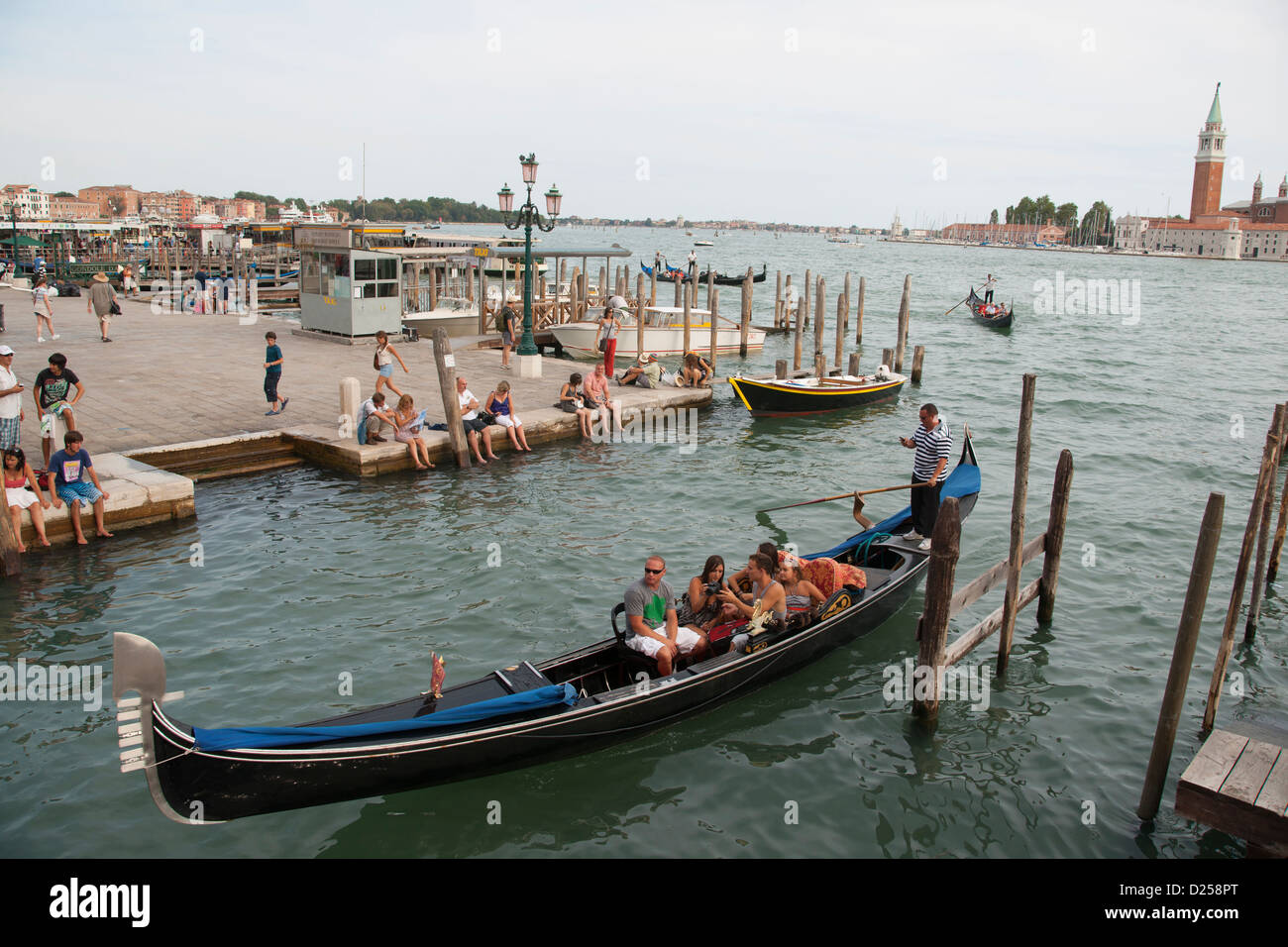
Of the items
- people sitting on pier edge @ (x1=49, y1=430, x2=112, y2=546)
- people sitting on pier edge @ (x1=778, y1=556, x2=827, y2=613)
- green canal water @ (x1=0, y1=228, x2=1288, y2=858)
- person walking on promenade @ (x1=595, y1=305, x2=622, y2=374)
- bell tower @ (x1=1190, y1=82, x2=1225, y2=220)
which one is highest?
bell tower @ (x1=1190, y1=82, x2=1225, y2=220)

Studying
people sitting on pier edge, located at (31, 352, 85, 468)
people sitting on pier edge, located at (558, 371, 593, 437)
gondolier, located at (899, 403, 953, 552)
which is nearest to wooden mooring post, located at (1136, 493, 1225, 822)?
gondolier, located at (899, 403, 953, 552)

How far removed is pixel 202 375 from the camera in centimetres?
1667

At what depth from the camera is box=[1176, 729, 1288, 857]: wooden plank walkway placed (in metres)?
5.40

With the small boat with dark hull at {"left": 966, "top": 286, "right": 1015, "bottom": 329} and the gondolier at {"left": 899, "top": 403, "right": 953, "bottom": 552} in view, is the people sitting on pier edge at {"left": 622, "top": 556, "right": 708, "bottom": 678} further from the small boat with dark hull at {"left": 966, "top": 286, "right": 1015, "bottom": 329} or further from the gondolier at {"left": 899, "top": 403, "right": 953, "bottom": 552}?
the small boat with dark hull at {"left": 966, "top": 286, "right": 1015, "bottom": 329}

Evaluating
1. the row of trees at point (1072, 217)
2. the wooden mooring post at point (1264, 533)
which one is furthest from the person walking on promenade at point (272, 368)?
the row of trees at point (1072, 217)

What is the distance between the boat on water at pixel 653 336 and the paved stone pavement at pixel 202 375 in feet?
11.5

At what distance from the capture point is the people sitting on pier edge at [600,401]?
16.1 metres

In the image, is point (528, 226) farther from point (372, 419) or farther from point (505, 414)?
point (372, 419)

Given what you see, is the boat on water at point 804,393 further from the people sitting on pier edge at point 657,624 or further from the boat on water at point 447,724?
the people sitting on pier edge at point 657,624

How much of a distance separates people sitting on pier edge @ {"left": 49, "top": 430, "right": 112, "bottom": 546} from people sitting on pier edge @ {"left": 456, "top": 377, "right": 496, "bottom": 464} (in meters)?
5.14

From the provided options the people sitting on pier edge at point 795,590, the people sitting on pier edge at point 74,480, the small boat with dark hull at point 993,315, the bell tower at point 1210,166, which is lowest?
the people sitting on pier edge at point 795,590

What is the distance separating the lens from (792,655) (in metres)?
8.00

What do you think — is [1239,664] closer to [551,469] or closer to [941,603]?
[941,603]

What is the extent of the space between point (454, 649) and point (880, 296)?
56113 mm
